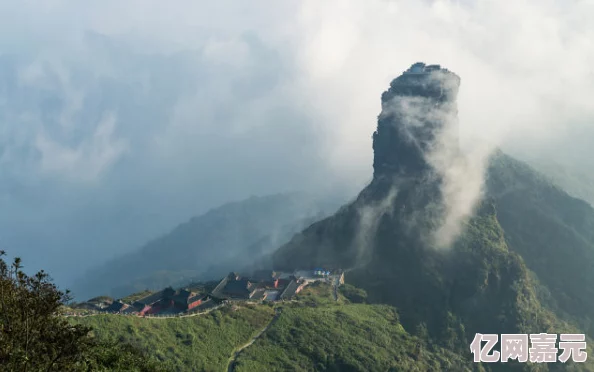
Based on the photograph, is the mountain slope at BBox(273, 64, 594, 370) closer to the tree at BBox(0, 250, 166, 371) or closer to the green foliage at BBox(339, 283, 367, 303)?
the green foliage at BBox(339, 283, 367, 303)

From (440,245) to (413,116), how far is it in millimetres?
44593

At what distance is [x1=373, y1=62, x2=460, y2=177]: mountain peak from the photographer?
14862 cm

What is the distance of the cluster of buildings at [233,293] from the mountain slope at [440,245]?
10.5 meters

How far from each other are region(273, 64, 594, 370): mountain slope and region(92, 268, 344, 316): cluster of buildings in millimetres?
10538

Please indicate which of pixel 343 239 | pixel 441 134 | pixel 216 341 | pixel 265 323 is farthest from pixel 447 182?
pixel 216 341

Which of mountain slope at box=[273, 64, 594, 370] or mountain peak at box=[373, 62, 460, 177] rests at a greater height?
mountain peak at box=[373, 62, 460, 177]

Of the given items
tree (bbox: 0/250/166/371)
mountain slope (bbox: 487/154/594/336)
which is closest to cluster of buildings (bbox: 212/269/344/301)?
mountain slope (bbox: 487/154/594/336)

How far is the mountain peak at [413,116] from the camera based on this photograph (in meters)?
149

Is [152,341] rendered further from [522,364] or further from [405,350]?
[522,364]

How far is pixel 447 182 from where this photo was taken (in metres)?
144

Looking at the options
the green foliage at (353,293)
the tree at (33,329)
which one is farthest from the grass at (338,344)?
the tree at (33,329)

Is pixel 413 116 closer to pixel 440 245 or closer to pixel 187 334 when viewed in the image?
pixel 440 245

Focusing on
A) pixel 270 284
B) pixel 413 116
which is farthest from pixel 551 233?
pixel 270 284

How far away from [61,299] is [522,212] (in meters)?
163
